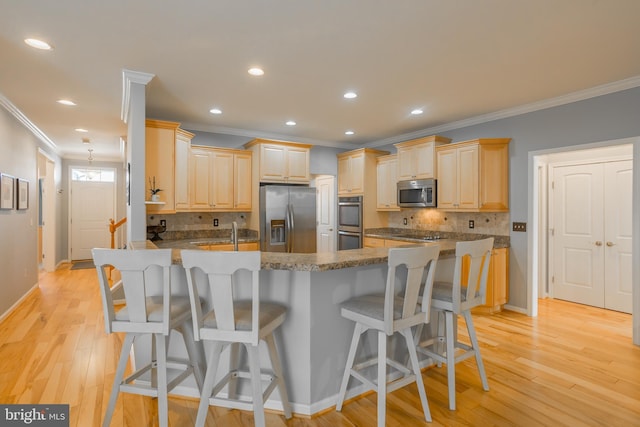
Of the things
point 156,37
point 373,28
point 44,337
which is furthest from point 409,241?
point 44,337

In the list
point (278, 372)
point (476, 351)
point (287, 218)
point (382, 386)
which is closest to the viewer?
point (382, 386)

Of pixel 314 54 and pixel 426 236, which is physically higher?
pixel 314 54

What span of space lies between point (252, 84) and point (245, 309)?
2.33 metres

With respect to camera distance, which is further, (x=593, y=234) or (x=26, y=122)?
(x=26, y=122)

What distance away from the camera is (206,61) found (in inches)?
112

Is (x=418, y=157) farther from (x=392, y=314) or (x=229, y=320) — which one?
(x=229, y=320)

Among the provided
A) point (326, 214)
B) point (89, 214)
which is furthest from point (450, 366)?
point (89, 214)

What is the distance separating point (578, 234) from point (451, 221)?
1.71 m

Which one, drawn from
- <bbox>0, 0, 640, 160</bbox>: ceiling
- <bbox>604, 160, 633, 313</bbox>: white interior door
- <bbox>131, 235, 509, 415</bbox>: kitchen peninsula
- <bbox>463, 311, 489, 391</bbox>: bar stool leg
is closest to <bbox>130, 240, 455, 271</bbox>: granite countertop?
<bbox>131, 235, 509, 415</bbox>: kitchen peninsula

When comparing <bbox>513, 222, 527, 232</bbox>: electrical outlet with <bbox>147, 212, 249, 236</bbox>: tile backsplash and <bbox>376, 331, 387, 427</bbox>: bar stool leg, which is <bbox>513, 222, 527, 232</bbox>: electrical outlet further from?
<bbox>147, 212, 249, 236</bbox>: tile backsplash

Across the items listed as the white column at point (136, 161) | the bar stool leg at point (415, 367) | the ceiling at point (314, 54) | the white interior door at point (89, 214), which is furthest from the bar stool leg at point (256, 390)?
the white interior door at point (89, 214)

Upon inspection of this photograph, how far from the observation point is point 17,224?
446 centimetres

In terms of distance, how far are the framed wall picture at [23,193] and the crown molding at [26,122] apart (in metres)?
0.82

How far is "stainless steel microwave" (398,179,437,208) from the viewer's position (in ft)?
16.0
